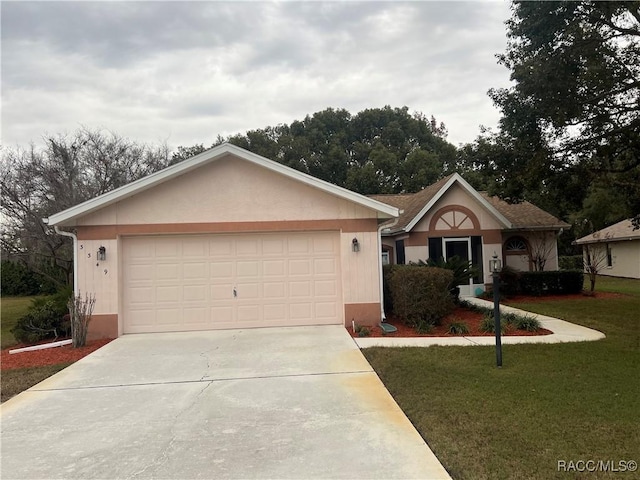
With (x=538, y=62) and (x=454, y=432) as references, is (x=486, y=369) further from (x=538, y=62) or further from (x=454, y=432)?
(x=538, y=62)

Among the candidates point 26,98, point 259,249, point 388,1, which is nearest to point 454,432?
point 259,249

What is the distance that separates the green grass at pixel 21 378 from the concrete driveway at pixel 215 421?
0.83ft

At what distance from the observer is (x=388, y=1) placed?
10406 mm

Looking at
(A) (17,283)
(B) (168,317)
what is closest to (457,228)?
(B) (168,317)

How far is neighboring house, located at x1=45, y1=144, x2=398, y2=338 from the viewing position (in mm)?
10344

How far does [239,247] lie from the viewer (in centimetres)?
1070

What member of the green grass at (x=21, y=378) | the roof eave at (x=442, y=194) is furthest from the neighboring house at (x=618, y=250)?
the green grass at (x=21, y=378)

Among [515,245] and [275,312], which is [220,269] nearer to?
[275,312]

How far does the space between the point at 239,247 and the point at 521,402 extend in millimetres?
7223

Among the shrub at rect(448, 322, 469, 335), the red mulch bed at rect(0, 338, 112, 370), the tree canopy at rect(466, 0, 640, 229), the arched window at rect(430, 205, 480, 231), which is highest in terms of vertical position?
the tree canopy at rect(466, 0, 640, 229)

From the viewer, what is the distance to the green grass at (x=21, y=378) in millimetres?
6562

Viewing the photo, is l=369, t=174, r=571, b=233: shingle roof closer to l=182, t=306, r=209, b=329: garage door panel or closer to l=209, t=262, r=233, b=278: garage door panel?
l=209, t=262, r=233, b=278: garage door panel

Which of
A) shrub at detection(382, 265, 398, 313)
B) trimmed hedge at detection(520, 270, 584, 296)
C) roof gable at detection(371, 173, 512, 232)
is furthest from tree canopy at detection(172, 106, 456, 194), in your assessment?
shrub at detection(382, 265, 398, 313)

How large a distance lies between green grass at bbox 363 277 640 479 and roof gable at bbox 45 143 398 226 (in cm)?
378
